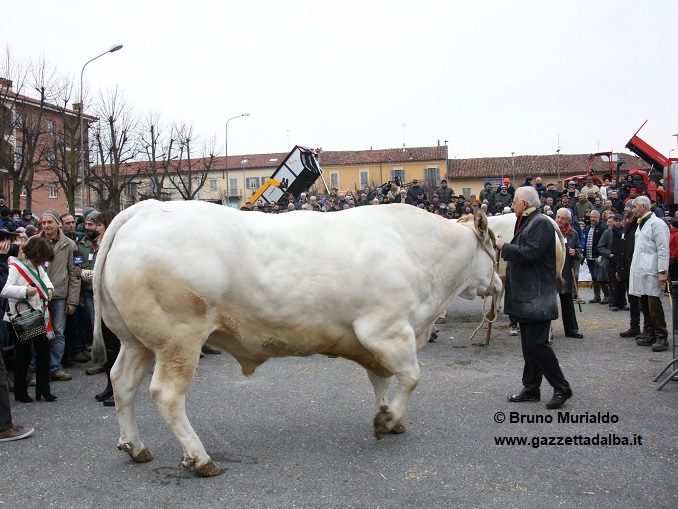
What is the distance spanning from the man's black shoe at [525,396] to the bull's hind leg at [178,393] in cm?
300

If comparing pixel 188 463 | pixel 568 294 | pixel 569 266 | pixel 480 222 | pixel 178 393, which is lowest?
pixel 188 463

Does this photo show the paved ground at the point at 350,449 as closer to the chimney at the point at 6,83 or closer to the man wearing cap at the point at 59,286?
the man wearing cap at the point at 59,286

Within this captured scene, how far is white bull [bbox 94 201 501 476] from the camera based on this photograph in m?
4.03

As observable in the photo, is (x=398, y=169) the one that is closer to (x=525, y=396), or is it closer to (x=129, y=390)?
(x=525, y=396)

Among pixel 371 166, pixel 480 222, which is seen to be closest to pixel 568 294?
pixel 480 222

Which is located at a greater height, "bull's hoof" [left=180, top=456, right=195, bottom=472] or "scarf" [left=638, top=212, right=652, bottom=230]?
"scarf" [left=638, top=212, right=652, bottom=230]

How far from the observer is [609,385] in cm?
Answer: 631

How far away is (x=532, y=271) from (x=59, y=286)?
540 cm

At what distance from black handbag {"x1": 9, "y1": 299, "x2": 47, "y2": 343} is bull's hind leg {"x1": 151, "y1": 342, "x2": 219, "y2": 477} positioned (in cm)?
260

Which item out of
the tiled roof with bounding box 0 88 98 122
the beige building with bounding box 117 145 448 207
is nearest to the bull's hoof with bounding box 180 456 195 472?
the tiled roof with bounding box 0 88 98 122

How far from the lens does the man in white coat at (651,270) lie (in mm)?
7889

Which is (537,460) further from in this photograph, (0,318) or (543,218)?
(0,318)

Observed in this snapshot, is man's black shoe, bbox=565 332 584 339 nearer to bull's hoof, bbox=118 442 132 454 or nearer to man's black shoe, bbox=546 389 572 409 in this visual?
man's black shoe, bbox=546 389 572 409

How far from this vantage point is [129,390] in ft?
14.6
